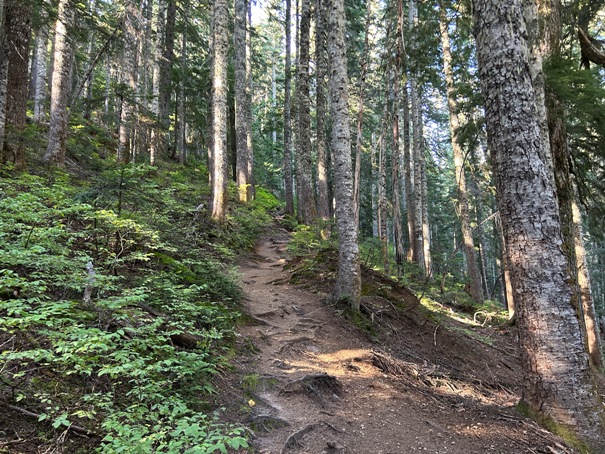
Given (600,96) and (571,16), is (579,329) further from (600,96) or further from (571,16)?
(571,16)

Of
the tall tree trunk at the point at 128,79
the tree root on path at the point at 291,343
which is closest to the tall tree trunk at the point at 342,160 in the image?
the tree root on path at the point at 291,343

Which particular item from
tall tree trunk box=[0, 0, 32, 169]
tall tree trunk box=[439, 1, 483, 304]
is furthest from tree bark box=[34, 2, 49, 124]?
tall tree trunk box=[439, 1, 483, 304]

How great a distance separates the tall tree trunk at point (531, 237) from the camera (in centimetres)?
364

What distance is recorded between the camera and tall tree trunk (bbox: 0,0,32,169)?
25.6ft

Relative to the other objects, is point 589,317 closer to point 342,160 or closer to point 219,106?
point 342,160

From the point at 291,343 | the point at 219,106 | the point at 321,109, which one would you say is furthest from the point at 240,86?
the point at 291,343

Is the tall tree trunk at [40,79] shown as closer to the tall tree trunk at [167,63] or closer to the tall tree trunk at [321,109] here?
the tall tree trunk at [167,63]

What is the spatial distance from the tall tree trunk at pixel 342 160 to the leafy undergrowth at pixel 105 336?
2.24 metres

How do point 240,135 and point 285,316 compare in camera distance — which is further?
point 240,135

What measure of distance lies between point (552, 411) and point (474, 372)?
149 inches

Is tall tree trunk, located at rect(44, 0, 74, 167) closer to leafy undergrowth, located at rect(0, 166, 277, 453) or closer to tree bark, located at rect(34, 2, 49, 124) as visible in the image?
leafy undergrowth, located at rect(0, 166, 277, 453)

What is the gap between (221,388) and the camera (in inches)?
166

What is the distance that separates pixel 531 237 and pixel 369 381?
Answer: 119 inches

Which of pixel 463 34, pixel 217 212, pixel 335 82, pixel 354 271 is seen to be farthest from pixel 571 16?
pixel 217 212
